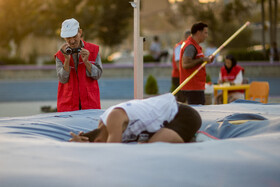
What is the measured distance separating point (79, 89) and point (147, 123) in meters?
1.78

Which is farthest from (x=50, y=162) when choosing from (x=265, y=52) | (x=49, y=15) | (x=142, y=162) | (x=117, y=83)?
(x=49, y=15)

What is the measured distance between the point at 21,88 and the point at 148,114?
1546 cm

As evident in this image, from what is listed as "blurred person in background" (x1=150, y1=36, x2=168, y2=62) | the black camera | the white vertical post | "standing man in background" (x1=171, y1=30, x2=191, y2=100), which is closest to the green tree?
"standing man in background" (x1=171, y1=30, x2=191, y2=100)

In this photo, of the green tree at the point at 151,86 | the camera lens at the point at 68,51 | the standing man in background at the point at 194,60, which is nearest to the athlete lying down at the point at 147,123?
the camera lens at the point at 68,51

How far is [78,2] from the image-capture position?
2875 centimetres

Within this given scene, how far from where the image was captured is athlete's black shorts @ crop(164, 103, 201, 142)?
3297mm

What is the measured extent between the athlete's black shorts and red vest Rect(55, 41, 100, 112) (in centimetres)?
162

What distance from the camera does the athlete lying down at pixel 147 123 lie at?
307 cm

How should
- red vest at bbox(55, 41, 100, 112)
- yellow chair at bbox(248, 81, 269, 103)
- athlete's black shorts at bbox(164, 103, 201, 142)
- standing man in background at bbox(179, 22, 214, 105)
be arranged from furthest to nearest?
yellow chair at bbox(248, 81, 269, 103)
standing man in background at bbox(179, 22, 214, 105)
red vest at bbox(55, 41, 100, 112)
athlete's black shorts at bbox(164, 103, 201, 142)

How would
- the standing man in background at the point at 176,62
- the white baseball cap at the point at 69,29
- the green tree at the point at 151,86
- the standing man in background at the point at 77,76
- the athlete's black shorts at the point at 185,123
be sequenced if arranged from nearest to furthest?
the athlete's black shorts at the point at 185,123, the white baseball cap at the point at 69,29, the standing man in background at the point at 77,76, the standing man in background at the point at 176,62, the green tree at the point at 151,86

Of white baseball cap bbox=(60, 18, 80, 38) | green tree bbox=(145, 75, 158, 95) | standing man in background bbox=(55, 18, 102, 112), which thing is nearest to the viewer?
white baseball cap bbox=(60, 18, 80, 38)

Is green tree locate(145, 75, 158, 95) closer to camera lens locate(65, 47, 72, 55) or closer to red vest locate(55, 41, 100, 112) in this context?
red vest locate(55, 41, 100, 112)

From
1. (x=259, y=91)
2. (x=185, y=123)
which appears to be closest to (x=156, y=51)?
(x=259, y=91)

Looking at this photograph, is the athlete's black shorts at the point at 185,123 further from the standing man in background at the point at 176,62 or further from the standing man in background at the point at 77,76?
the standing man in background at the point at 176,62
